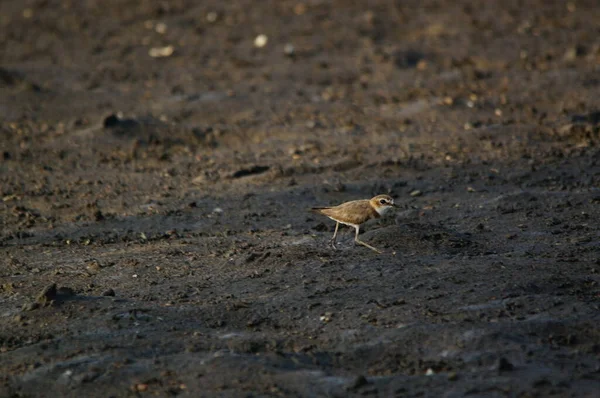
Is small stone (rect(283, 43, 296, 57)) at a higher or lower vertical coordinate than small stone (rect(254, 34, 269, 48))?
lower

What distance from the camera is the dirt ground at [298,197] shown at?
6309 millimetres

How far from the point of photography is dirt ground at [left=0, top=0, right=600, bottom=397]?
6309 millimetres

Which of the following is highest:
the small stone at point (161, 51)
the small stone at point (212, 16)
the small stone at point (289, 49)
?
the small stone at point (212, 16)

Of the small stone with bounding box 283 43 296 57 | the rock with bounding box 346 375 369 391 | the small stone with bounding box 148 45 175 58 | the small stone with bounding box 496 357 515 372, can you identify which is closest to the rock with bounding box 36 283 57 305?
the rock with bounding box 346 375 369 391

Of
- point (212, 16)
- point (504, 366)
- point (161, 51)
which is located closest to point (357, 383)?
point (504, 366)

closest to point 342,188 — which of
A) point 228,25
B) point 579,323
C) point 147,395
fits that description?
point 579,323

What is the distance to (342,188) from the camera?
34.2ft

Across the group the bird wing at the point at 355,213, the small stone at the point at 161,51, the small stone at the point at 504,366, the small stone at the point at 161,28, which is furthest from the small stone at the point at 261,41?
the small stone at the point at 504,366

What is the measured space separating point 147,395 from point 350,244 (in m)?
3.05

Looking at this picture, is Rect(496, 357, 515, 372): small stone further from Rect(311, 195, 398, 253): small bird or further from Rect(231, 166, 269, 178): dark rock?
Rect(231, 166, 269, 178): dark rock

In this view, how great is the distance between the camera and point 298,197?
10.3m

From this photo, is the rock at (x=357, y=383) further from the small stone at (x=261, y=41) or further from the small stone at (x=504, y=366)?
the small stone at (x=261, y=41)

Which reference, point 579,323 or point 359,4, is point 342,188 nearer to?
point 579,323

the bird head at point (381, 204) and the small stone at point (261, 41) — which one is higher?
the small stone at point (261, 41)
